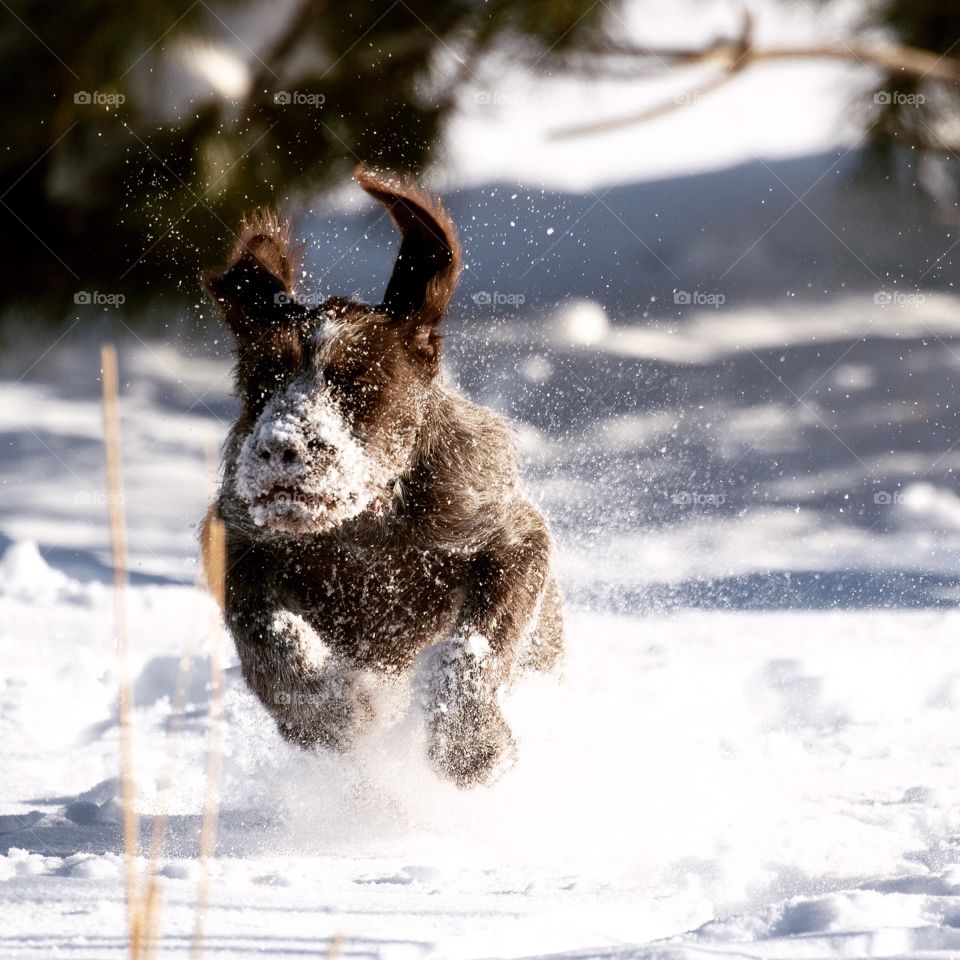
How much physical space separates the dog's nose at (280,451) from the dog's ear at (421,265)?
78 cm

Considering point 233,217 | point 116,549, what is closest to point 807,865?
point 116,549

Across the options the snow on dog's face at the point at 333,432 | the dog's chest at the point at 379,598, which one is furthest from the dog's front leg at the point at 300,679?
the snow on dog's face at the point at 333,432

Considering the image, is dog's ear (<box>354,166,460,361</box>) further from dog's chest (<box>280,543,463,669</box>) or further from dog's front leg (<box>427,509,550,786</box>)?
dog's front leg (<box>427,509,550,786</box>)

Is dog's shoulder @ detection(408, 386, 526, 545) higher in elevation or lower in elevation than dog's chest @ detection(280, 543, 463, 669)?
higher

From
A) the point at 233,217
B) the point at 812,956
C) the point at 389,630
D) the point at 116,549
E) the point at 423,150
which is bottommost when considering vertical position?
the point at 812,956

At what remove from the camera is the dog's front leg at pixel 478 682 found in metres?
4.26

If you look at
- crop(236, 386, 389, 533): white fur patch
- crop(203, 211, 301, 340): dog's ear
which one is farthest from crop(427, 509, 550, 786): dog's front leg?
crop(203, 211, 301, 340): dog's ear

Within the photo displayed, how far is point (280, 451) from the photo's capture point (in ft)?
12.2

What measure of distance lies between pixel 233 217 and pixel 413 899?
2.69 metres

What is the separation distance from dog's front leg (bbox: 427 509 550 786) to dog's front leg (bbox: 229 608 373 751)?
0.44 metres

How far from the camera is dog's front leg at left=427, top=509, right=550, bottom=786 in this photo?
168 inches

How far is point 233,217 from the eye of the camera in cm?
469

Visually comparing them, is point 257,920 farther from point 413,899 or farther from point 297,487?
point 297,487

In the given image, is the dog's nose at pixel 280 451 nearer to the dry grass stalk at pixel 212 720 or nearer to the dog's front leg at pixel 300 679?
the dry grass stalk at pixel 212 720
